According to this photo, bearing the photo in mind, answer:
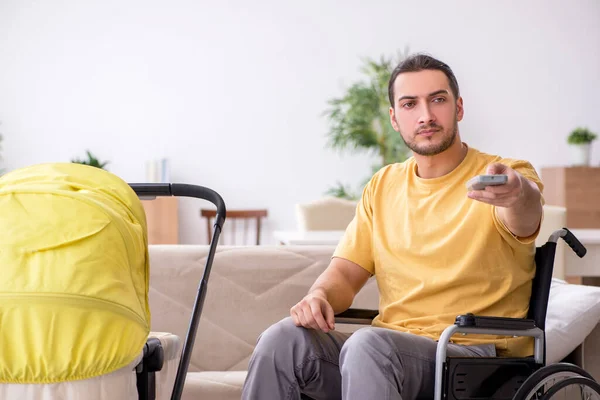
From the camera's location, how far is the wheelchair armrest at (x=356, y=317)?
5.96 ft

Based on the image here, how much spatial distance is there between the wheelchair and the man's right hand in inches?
10.9

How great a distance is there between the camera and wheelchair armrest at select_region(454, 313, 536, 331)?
1.43 meters

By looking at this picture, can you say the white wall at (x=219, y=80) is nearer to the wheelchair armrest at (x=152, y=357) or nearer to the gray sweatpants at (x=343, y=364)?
the gray sweatpants at (x=343, y=364)

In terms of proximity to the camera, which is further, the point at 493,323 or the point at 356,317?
the point at 356,317

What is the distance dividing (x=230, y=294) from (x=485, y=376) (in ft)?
3.46

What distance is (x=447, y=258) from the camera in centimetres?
171

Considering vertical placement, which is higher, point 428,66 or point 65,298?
point 428,66

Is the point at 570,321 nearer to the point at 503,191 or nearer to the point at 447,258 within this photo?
the point at 447,258

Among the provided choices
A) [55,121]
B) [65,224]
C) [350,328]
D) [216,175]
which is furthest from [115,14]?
[65,224]

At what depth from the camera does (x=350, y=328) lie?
2.38m

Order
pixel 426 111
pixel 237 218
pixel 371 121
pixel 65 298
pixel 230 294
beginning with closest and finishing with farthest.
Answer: pixel 65 298
pixel 426 111
pixel 230 294
pixel 371 121
pixel 237 218

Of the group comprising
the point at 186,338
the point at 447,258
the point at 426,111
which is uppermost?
the point at 426,111

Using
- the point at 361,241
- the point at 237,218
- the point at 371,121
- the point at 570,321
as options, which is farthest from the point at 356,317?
the point at 237,218

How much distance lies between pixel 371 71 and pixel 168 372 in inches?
221
